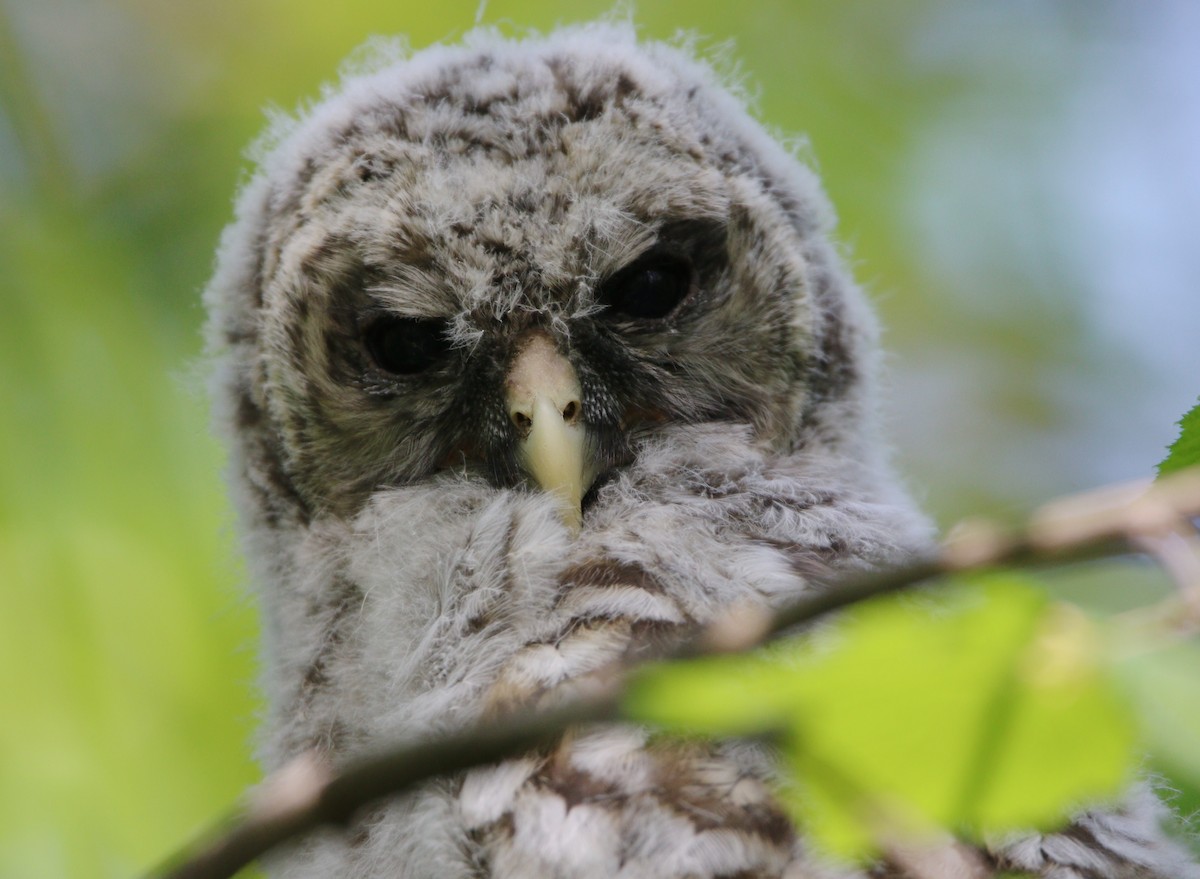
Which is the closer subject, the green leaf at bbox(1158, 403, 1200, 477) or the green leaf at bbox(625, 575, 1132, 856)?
the green leaf at bbox(625, 575, 1132, 856)

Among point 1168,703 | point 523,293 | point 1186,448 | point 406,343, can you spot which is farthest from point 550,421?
point 1168,703

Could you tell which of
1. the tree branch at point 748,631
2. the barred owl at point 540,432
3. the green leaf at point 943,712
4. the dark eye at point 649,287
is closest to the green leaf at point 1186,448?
the tree branch at point 748,631

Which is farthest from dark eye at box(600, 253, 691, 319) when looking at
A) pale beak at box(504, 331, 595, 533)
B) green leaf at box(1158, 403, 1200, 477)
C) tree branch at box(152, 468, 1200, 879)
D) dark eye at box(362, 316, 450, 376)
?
tree branch at box(152, 468, 1200, 879)

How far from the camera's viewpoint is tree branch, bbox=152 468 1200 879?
0.58 m

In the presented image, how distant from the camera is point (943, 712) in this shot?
58 cm

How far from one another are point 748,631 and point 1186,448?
17.8 inches

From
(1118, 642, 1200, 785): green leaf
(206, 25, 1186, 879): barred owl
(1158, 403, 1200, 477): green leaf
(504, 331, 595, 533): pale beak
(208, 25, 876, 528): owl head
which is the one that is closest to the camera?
(1118, 642, 1200, 785): green leaf

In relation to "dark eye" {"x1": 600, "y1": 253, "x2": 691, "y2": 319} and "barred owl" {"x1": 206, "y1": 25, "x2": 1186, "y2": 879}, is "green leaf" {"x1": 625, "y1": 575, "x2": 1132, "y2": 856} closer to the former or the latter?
"barred owl" {"x1": 206, "y1": 25, "x2": 1186, "y2": 879}

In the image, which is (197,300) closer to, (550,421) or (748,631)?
(550,421)

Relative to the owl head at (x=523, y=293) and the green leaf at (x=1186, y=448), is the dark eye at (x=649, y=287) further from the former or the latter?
the green leaf at (x=1186, y=448)

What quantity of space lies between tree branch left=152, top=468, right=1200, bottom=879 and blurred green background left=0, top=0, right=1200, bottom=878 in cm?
110

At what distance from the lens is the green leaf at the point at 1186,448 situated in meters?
0.87

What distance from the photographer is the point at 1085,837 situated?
1.37m

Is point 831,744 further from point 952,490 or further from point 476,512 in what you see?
point 952,490
